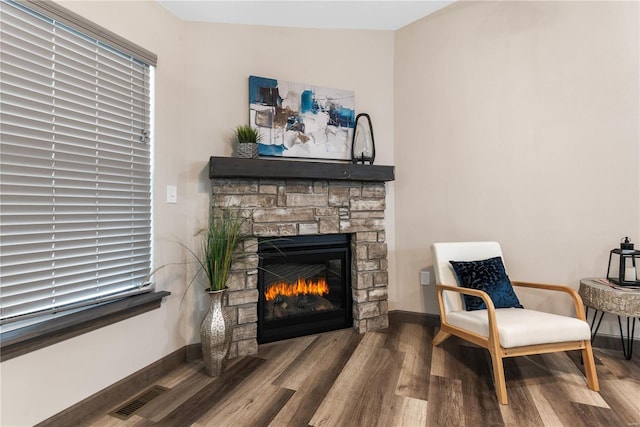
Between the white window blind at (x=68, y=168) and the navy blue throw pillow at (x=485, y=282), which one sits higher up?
the white window blind at (x=68, y=168)

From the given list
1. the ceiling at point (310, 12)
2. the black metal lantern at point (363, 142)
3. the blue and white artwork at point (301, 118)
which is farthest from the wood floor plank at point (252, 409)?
the ceiling at point (310, 12)

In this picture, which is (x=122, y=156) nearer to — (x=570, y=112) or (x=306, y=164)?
(x=306, y=164)

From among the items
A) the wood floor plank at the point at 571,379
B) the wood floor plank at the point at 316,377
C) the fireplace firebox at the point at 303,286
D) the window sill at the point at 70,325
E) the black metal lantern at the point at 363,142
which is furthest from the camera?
the black metal lantern at the point at 363,142

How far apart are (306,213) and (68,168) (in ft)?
5.21

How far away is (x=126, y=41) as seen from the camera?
196 centimetres

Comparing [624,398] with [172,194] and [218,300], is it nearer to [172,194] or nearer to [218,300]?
[218,300]

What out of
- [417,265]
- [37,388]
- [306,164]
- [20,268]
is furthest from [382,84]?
[37,388]

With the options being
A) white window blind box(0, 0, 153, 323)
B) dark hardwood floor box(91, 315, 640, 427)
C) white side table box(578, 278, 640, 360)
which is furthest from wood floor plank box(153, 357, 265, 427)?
white side table box(578, 278, 640, 360)

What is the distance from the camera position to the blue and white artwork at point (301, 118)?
269 cm

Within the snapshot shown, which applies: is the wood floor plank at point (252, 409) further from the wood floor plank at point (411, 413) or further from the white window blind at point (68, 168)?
the white window blind at point (68, 168)

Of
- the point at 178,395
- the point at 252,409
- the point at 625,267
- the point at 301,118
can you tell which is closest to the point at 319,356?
the point at 252,409

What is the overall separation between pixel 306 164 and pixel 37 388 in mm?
2019

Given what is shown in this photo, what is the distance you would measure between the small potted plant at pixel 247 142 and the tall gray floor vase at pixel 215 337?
103 centimetres

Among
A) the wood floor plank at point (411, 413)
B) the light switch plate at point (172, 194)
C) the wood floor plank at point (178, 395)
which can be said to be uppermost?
the light switch plate at point (172, 194)
